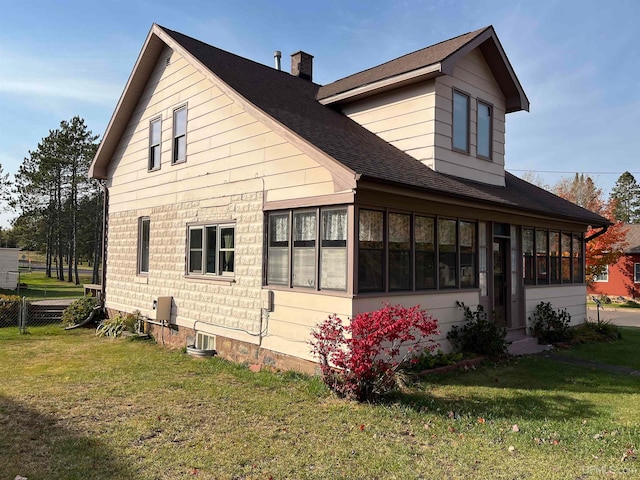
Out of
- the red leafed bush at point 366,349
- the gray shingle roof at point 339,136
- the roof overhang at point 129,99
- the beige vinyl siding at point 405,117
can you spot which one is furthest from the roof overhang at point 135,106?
the beige vinyl siding at point 405,117

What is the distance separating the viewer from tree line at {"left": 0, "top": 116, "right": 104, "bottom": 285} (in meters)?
38.3

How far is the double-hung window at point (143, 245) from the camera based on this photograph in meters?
13.0

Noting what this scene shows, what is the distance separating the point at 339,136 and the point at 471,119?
3.48m

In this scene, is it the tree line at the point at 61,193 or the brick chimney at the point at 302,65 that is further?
the tree line at the point at 61,193

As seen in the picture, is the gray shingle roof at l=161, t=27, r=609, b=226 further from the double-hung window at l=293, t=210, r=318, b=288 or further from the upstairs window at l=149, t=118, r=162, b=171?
the upstairs window at l=149, t=118, r=162, b=171

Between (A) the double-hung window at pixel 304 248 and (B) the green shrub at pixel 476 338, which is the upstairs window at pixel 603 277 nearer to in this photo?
(B) the green shrub at pixel 476 338

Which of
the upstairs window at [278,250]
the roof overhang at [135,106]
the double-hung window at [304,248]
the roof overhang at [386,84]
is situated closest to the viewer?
the roof overhang at [135,106]

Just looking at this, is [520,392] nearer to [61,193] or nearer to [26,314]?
[26,314]

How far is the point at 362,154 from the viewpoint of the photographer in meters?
8.09

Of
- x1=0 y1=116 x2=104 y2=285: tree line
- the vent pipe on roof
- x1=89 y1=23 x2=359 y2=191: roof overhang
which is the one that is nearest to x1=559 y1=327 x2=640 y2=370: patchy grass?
x1=89 y1=23 x2=359 y2=191: roof overhang

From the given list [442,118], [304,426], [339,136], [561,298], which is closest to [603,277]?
[561,298]

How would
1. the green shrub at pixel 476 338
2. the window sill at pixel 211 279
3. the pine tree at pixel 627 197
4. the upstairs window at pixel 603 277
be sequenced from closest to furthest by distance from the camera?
the green shrub at pixel 476 338, the window sill at pixel 211 279, the upstairs window at pixel 603 277, the pine tree at pixel 627 197

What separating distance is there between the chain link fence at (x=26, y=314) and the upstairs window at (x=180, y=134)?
6559 mm

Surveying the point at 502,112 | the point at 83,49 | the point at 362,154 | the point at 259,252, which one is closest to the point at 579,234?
the point at 502,112
